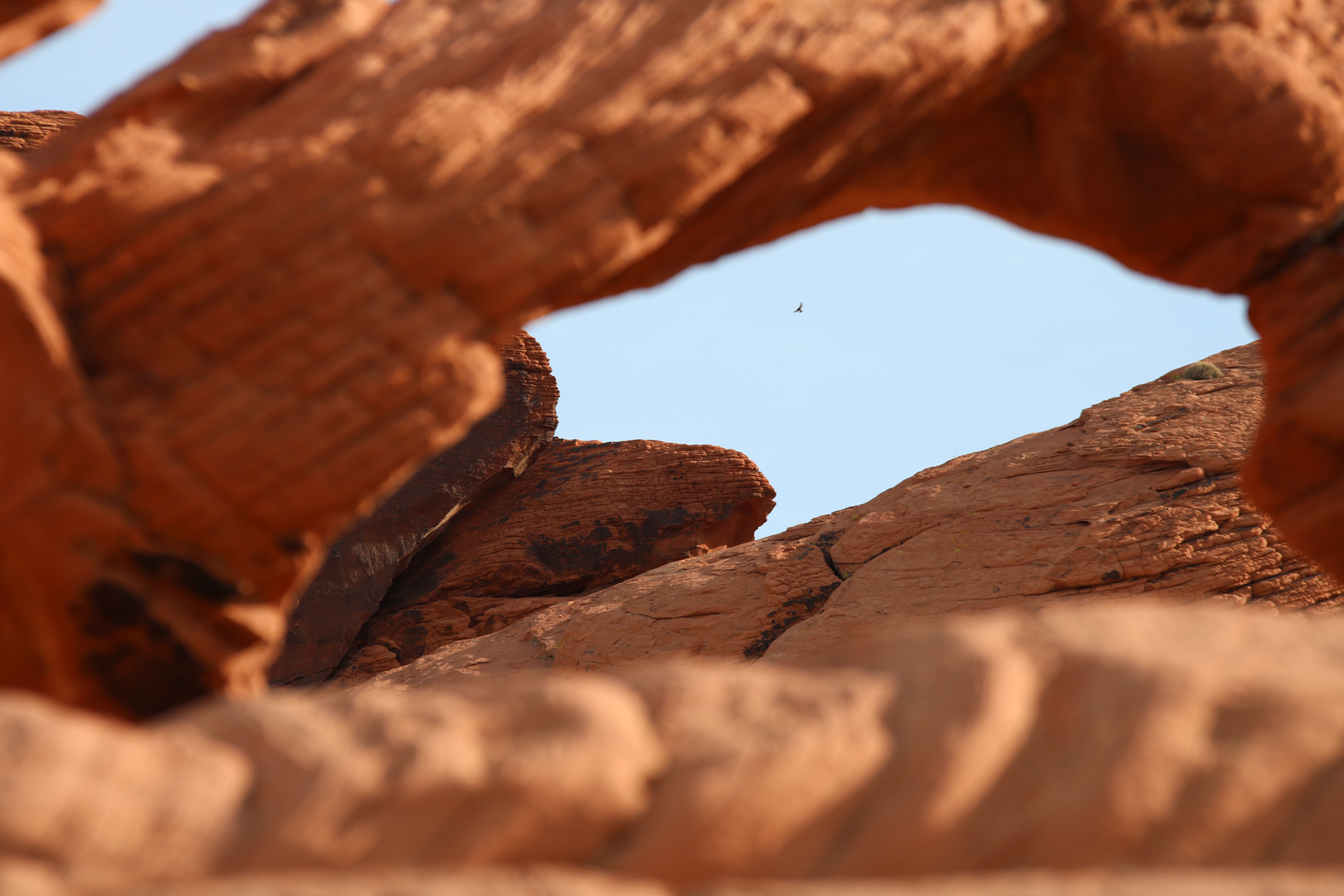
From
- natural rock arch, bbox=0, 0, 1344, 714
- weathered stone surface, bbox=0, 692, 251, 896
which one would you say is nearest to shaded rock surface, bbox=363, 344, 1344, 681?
natural rock arch, bbox=0, 0, 1344, 714

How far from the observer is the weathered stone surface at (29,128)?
1348cm

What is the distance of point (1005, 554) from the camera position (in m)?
10.8

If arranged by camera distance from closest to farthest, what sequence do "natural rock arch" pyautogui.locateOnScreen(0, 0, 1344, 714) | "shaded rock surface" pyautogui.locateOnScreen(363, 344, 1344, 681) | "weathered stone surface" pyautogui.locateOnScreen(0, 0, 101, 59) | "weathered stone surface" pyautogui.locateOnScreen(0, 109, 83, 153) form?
"natural rock arch" pyautogui.locateOnScreen(0, 0, 1344, 714), "weathered stone surface" pyautogui.locateOnScreen(0, 0, 101, 59), "shaded rock surface" pyautogui.locateOnScreen(363, 344, 1344, 681), "weathered stone surface" pyautogui.locateOnScreen(0, 109, 83, 153)

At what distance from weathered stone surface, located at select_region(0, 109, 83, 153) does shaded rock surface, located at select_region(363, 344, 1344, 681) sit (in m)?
8.02

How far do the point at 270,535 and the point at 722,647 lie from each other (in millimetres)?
7795

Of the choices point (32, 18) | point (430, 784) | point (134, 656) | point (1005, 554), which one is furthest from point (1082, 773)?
point (1005, 554)

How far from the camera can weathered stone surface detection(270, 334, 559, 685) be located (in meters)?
15.5

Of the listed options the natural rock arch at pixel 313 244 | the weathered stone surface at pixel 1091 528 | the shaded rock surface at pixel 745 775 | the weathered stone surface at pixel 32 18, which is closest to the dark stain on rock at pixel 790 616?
the weathered stone surface at pixel 1091 528

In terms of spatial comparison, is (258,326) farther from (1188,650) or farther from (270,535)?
(1188,650)

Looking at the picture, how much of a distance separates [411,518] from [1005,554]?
902 cm

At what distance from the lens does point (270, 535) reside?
4.43 metres

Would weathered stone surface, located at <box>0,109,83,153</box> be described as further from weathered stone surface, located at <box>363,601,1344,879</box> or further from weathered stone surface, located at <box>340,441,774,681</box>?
weathered stone surface, located at <box>363,601,1344,879</box>

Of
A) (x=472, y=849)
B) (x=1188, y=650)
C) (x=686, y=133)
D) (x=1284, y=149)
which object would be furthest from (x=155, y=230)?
(x=1284, y=149)

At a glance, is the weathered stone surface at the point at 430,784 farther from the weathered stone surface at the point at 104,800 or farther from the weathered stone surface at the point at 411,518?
the weathered stone surface at the point at 411,518
